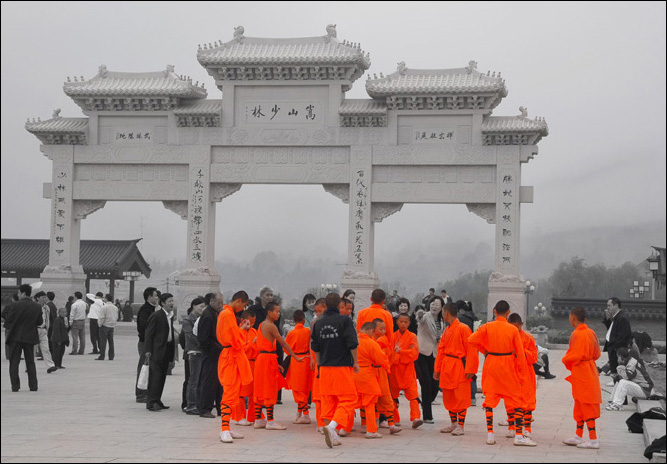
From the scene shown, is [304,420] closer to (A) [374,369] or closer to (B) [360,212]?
(A) [374,369]

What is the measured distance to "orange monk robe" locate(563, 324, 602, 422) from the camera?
374 inches

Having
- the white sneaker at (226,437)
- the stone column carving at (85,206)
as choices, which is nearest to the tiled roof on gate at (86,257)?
the stone column carving at (85,206)

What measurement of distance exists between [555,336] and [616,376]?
1476cm

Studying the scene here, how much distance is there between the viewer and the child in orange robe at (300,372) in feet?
36.2

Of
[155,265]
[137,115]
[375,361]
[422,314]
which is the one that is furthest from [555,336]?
[155,265]

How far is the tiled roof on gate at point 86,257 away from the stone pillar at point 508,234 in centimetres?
1612

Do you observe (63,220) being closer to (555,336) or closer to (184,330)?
(555,336)

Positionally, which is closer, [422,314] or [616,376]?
[422,314]

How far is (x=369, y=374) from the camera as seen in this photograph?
9961mm

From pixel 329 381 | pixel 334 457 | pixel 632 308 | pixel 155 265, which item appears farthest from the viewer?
pixel 155 265

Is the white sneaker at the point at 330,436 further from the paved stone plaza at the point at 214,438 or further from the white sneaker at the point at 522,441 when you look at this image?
the white sneaker at the point at 522,441

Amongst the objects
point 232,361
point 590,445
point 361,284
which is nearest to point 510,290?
point 361,284

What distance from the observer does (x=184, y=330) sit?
12086 mm

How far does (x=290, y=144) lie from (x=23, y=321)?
47.7 ft
